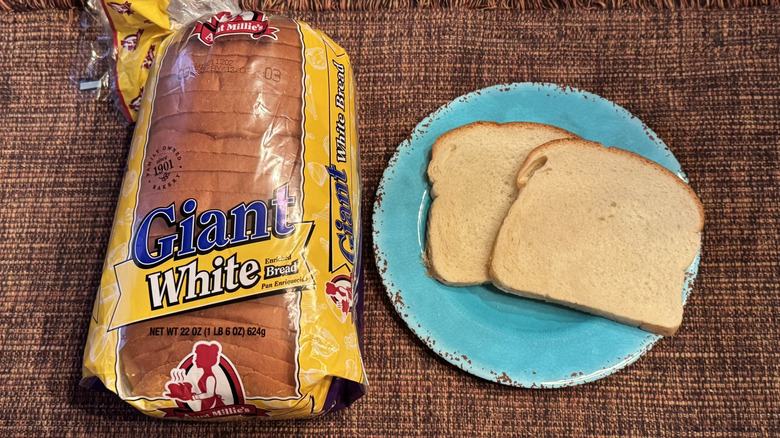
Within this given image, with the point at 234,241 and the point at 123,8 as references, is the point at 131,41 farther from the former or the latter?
the point at 234,241

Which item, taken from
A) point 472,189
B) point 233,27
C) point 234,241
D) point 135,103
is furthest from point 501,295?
point 135,103

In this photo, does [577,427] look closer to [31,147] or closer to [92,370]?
[92,370]

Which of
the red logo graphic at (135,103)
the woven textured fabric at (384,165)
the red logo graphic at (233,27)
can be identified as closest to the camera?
the red logo graphic at (233,27)

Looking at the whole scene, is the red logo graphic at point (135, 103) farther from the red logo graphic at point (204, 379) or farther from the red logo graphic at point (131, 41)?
the red logo graphic at point (204, 379)

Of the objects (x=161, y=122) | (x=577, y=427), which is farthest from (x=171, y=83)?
(x=577, y=427)

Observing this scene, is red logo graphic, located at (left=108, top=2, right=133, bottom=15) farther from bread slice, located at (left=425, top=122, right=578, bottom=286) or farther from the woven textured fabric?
bread slice, located at (left=425, top=122, right=578, bottom=286)

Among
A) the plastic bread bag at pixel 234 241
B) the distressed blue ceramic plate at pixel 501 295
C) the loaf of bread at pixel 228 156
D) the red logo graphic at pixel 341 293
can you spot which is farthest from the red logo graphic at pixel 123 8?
the red logo graphic at pixel 341 293
